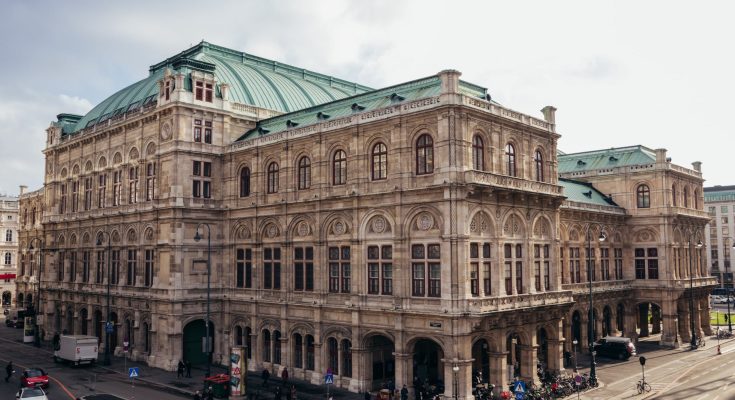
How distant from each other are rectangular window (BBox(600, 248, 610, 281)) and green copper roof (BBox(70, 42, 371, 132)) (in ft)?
116

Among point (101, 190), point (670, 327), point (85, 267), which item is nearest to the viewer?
point (670, 327)

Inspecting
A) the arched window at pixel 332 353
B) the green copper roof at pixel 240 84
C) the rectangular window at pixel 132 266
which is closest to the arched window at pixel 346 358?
the arched window at pixel 332 353

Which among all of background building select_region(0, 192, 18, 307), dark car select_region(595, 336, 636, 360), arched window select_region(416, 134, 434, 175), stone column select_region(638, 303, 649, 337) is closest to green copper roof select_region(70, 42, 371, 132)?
arched window select_region(416, 134, 434, 175)

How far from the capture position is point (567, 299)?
155 feet

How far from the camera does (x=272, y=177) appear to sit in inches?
2064

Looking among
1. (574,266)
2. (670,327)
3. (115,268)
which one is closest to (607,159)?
(574,266)

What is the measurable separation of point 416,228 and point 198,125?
2509cm

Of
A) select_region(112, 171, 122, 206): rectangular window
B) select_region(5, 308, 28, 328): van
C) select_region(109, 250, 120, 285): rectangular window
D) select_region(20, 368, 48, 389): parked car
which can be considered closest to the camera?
select_region(20, 368, 48, 389): parked car

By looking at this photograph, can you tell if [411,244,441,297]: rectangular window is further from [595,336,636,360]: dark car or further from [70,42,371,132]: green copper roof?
[70,42,371,132]: green copper roof

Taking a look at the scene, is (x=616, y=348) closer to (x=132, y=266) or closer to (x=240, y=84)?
(x=240, y=84)

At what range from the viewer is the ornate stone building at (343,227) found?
40.7 meters

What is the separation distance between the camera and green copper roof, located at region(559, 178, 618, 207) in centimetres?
6531

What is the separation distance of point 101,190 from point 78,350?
18.8 m

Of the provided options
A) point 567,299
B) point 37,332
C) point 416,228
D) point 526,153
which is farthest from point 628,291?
point 37,332
